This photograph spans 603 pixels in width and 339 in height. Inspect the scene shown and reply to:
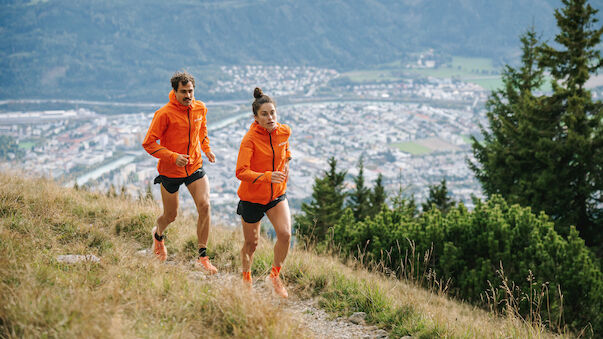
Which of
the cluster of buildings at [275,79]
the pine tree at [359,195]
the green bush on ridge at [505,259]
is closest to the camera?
the green bush on ridge at [505,259]

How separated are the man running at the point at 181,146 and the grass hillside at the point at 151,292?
629 mm

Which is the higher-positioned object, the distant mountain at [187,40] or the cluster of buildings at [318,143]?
the distant mountain at [187,40]

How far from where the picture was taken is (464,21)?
199125mm

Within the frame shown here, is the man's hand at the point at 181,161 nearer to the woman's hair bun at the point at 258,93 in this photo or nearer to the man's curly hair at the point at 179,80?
the man's curly hair at the point at 179,80

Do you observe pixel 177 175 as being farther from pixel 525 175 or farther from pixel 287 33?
pixel 287 33

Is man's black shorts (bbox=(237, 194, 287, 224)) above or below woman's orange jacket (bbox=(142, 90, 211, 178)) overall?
below

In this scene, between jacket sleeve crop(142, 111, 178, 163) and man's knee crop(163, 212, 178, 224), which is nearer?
jacket sleeve crop(142, 111, 178, 163)

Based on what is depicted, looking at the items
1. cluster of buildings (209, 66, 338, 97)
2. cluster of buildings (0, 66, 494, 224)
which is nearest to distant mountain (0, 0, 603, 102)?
cluster of buildings (209, 66, 338, 97)

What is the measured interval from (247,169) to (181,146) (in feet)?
3.24

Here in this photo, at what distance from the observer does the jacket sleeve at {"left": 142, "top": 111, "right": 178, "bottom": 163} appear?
12.2 ft

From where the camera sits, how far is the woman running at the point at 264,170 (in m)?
3.33

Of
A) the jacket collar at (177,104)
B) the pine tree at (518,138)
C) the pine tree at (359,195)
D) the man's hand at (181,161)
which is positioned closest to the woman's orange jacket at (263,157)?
the man's hand at (181,161)

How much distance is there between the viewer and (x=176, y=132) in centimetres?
394

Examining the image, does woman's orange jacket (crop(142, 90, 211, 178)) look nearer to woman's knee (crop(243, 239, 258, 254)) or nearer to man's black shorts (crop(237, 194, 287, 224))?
man's black shorts (crop(237, 194, 287, 224))
